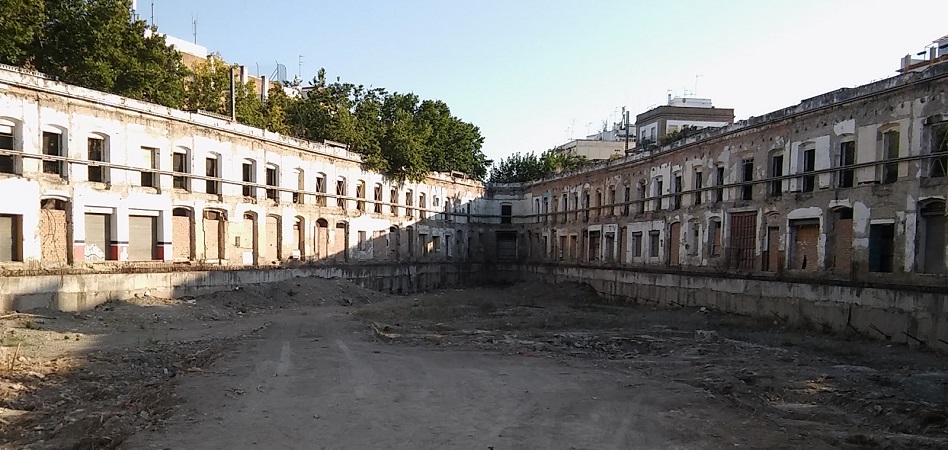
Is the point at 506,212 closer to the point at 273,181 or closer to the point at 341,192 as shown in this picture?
the point at 341,192

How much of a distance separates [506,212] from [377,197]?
49.5 ft

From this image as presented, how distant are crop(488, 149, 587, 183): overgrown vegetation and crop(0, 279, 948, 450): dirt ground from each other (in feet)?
120

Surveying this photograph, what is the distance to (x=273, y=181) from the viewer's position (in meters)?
31.1

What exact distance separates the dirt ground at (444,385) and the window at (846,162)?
5.73 meters

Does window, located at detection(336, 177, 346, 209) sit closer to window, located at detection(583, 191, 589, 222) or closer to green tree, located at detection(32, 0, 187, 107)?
green tree, located at detection(32, 0, 187, 107)

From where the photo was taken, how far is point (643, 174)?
3462 centimetres

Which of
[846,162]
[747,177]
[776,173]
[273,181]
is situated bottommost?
[273,181]

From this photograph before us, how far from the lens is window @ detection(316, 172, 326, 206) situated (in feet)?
112

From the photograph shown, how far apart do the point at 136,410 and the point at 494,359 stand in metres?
8.68

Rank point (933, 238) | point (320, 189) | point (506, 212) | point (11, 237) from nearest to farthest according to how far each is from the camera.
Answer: point (933, 238) → point (11, 237) → point (320, 189) → point (506, 212)

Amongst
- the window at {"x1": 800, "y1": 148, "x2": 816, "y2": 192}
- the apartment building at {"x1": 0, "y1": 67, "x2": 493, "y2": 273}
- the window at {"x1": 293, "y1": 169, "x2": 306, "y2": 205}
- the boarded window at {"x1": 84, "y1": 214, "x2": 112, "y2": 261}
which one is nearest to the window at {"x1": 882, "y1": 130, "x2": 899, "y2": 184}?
the window at {"x1": 800, "y1": 148, "x2": 816, "y2": 192}

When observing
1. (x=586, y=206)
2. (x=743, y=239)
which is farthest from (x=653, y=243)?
(x=586, y=206)

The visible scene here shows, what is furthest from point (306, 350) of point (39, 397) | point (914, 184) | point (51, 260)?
point (914, 184)

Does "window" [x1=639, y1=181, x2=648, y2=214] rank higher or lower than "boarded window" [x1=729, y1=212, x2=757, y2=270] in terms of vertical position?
higher
